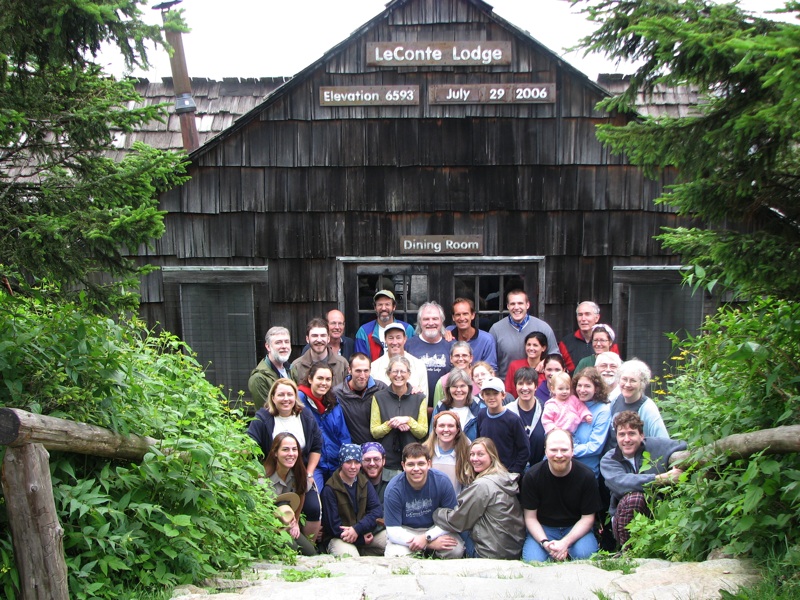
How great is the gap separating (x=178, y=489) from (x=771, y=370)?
340 cm

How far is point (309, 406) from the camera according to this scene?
677 cm

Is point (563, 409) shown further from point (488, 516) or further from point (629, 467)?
point (488, 516)

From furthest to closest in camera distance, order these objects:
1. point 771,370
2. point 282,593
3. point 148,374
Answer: point 148,374
point 771,370
point 282,593

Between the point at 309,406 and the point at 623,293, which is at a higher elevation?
the point at 623,293

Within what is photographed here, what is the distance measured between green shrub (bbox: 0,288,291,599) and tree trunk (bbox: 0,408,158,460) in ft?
0.27

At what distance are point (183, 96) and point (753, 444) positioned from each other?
7.28 metres

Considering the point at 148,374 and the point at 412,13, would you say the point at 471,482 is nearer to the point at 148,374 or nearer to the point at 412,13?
the point at 148,374

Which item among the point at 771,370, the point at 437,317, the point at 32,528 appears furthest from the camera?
the point at 437,317

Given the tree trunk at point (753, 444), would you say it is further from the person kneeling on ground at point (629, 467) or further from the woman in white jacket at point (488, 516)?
the woman in white jacket at point (488, 516)

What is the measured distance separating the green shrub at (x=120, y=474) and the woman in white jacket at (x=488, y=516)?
1662 mm

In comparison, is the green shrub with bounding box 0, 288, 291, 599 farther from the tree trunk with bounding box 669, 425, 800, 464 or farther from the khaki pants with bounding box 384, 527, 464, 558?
the tree trunk with bounding box 669, 425, 800, 464

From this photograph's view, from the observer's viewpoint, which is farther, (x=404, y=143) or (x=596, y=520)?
(x=404, y=143)

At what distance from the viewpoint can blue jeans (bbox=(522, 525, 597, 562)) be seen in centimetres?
577

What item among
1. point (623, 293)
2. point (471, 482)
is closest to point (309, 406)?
point (471, 482)
